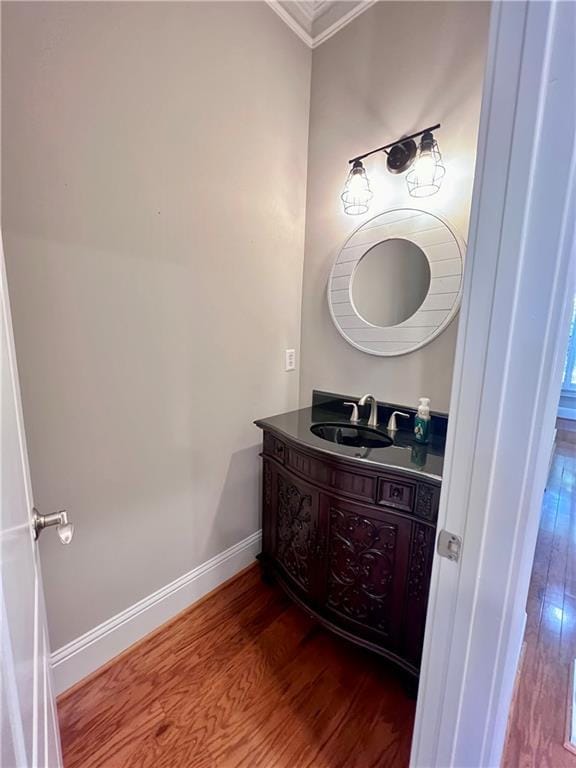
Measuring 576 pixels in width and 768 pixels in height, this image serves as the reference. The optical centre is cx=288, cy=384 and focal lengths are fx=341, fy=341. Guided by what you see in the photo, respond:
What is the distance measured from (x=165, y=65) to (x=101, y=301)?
3.05 ft

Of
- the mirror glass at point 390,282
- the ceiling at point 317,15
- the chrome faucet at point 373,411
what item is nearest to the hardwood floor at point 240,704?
the chrome faucet at point 373,411

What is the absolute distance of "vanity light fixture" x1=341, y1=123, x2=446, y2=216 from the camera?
4.55ft

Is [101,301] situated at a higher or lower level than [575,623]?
higher

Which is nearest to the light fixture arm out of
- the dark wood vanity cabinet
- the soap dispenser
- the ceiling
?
the ceiling

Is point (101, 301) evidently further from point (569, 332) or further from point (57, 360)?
point (569, 332)

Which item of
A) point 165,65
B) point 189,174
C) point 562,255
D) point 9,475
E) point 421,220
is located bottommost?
point 9,475

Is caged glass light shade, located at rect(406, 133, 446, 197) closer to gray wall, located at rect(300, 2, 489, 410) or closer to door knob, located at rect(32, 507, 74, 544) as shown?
gray wall, located at rect(300, 2, 489, 410)

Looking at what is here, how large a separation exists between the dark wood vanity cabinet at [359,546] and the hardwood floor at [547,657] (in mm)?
394

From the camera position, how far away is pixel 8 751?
369 millimetres

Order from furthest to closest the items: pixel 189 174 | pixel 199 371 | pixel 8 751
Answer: pixel 199 371 → pixel 189 174 → pixel 8 751

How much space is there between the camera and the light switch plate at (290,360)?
1.97 m

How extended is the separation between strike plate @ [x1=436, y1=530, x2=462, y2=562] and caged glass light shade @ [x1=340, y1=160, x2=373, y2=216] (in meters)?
1.53

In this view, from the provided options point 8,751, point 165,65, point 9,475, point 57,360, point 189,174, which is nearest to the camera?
point 8,751

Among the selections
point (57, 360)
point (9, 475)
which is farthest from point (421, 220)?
point (9, 475)
